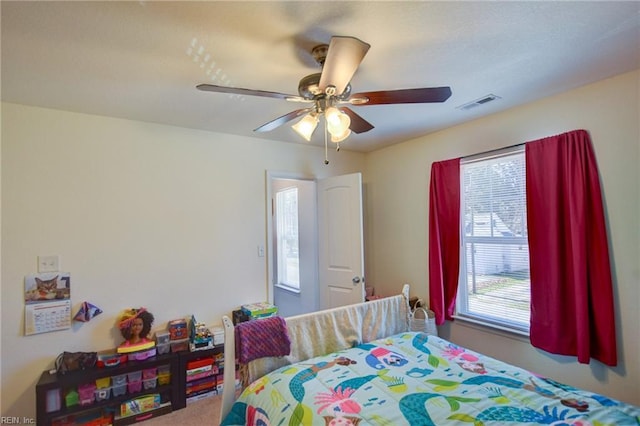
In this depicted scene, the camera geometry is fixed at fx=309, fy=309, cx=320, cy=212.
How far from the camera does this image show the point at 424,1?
4.19ft

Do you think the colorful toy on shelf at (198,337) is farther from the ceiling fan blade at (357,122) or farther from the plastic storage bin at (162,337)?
the ceiling fan blade at (357,122)

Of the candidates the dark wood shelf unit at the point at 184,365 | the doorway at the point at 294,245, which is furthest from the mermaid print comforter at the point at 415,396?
the doorway at the point at 294,245

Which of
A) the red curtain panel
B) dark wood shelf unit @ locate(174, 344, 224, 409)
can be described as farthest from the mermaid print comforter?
dark wood shelf unit @ locate(174, 344, 224, 409)

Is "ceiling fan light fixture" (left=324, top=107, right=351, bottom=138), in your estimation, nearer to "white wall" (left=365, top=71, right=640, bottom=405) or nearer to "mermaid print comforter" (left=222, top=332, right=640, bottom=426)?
"mermaid print comforter" (left=222, top=332, right=640, bottom=426)

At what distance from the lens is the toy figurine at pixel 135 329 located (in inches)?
95.2

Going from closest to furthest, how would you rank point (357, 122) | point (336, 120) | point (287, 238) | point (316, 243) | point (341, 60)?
1. point (341, 60)
2. point (336, 120)
3. point (357, 122)
4. point (316, 243)
5. point (287, 238)

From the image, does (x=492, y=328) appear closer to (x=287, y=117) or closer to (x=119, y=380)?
(x=287, y=117)

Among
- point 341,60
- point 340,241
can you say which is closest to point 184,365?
point 340,241

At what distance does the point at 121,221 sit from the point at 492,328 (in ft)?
10.7

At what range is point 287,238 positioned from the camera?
4.54 metres

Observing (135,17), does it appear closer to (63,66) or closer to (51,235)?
(63,66)

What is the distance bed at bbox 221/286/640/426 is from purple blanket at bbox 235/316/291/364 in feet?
0.35

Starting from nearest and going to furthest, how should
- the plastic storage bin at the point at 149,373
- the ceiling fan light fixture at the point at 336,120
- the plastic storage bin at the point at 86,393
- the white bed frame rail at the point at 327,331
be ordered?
the ceiling fan light fixture at the point at 336,120 → the white bed frame rail at the point at 327,331 → the plastic storage bin at the point at 86,393 → the plastic storage bin at the point at 149,373

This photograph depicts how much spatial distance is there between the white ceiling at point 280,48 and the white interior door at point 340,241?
3.89 feet
